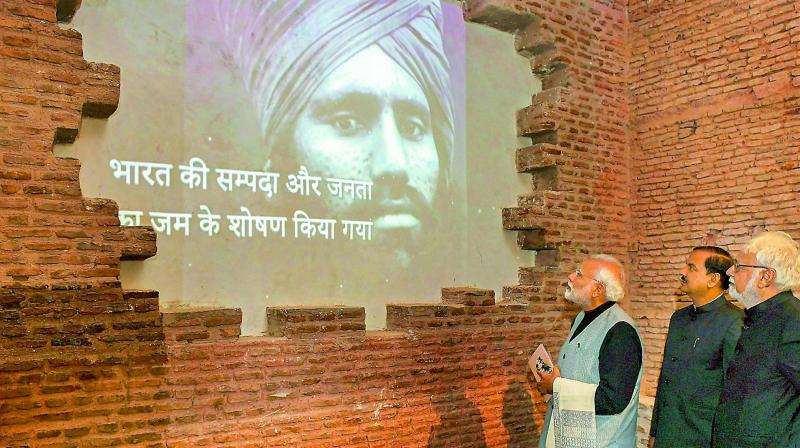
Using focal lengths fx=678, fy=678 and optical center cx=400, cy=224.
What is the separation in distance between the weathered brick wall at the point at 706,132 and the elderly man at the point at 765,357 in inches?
97.9

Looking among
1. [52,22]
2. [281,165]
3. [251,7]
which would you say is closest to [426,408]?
[281,165]

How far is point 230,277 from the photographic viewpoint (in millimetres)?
4371

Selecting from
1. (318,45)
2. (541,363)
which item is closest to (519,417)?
(541,363)

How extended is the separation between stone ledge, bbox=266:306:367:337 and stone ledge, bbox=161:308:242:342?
0.26m

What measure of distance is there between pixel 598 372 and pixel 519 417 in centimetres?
215

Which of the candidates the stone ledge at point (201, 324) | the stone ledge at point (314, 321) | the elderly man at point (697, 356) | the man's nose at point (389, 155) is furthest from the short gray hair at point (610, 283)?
the stone ledge at point (201, 324)

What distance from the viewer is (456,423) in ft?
16.8

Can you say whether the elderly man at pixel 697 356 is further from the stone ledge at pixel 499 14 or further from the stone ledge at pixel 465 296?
the stone ledge at pixel 499 14

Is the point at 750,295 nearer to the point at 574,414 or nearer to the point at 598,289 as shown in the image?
the point at 598,289

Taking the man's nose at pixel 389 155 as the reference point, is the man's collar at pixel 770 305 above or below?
below

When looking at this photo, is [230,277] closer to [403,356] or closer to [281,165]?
[281,165]

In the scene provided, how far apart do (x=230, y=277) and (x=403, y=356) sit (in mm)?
1368


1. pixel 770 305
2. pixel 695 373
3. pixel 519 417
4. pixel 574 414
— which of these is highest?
pixel 770 305

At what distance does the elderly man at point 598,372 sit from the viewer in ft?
11.4
